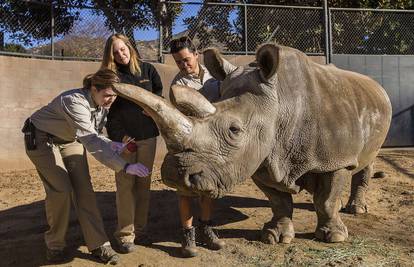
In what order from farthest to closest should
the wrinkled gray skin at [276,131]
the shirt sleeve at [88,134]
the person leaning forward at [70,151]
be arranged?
the person leaning forward at [70,151]
the shirt sleeve at [88,134]
the wrinkled gray skin at [276,131]

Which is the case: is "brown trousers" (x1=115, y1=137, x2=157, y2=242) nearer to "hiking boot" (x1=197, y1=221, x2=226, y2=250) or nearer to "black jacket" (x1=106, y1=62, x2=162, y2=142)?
"black jacket" (x1=106, y1=62, x2=162, y2=142)

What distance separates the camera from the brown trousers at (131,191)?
4.78 meters

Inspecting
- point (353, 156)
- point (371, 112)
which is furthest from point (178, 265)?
point (371, 112)

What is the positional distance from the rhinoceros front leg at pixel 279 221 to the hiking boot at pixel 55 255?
1867mm

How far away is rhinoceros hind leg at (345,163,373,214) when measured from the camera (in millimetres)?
6211

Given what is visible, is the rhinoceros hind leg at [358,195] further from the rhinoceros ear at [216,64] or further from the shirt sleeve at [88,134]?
the shirt sleeve at [88,134]

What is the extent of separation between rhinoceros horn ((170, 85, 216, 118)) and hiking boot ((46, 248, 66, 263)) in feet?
6.27

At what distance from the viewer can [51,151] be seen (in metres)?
4.55

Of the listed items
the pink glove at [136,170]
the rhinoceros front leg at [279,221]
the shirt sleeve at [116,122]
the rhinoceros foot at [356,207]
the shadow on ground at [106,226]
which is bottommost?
the shadow on ground at [106,226]

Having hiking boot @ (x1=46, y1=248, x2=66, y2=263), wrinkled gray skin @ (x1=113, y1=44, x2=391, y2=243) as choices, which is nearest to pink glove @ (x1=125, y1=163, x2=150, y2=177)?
wrinkled gray skin @ (x1=113, y1=44, x2=391, y2=243)

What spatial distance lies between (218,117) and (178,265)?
1466 mm

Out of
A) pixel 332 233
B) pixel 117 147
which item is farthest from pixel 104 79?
pixel 332 233

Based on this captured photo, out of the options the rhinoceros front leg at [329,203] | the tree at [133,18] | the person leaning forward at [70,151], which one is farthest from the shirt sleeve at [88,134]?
the tree at [133,18]

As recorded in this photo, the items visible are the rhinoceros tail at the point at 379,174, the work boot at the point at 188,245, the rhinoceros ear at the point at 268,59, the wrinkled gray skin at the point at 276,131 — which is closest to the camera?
the wrinkled gray skin at the point at 276,131
